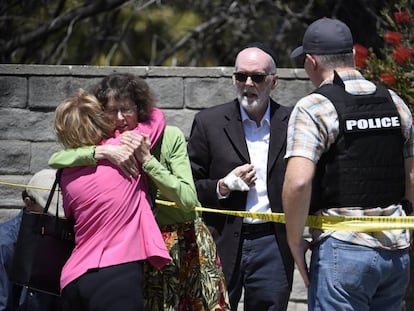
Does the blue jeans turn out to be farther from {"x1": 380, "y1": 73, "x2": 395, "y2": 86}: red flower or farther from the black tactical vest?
{"x1": 380, "y1": 73, "x2": 395, "y2": 86}: red flower

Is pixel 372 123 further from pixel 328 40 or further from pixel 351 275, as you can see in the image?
pixel 351 275

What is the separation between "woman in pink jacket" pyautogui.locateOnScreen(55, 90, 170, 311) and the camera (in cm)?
421

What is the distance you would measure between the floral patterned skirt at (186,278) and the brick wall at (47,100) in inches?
59.3

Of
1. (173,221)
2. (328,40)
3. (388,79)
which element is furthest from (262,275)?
(388,79)

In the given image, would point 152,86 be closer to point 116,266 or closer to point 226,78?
point 226,78

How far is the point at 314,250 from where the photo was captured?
4.15 metres

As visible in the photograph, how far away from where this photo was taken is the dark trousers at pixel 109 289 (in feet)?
13.7

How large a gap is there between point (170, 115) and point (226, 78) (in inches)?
18.1

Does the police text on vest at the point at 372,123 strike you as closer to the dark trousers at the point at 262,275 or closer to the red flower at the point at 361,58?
Result: the dark trousers at the point at 262,275

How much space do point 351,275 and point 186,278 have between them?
1047mm

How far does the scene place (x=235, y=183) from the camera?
4.79m

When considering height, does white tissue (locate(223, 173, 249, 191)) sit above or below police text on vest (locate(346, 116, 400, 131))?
below

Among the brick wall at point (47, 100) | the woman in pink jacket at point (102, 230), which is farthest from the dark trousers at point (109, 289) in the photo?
the brick wall at point (47, 100)

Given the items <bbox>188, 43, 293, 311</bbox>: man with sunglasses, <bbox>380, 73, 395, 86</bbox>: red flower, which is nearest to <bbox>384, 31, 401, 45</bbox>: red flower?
<bbox>380, 73, 395, 86</bbox>: red flower
